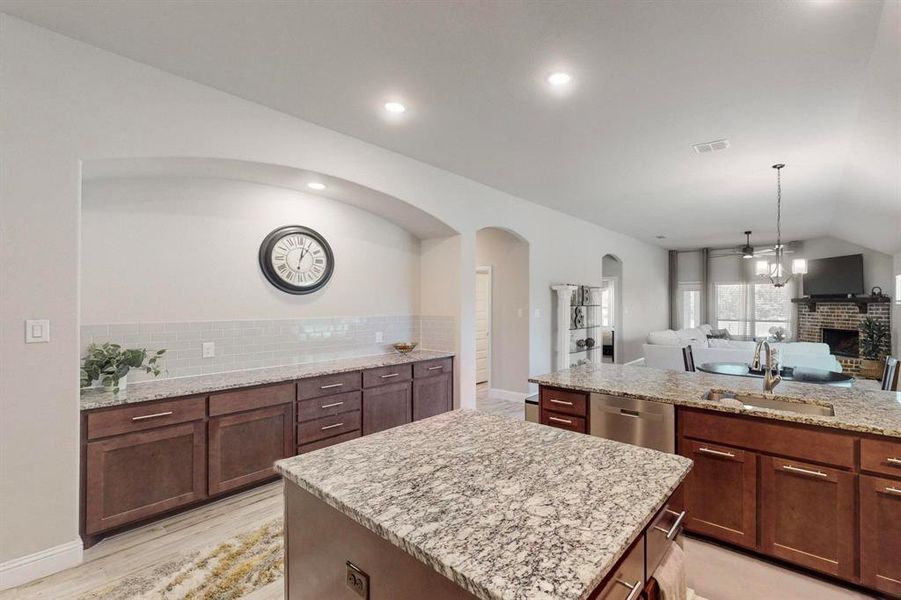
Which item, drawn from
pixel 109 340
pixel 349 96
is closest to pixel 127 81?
pixel 349 96

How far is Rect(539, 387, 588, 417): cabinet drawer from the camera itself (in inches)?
107

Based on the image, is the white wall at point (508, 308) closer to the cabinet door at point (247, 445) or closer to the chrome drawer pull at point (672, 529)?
the cabinet door at point (247, 445)

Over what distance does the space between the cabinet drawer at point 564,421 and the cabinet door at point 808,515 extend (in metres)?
0.95

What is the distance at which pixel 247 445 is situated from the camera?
2988 mm

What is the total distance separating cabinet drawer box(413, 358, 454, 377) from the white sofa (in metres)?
3.89

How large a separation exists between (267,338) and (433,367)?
1629mm

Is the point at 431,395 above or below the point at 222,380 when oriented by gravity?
below

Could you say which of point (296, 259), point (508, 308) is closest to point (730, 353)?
point (508, 308)

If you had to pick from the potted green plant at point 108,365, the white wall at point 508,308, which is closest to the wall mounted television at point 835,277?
the white wall at point 508,308

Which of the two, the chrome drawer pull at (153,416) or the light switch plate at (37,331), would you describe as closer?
the light switch plate at (37,331)

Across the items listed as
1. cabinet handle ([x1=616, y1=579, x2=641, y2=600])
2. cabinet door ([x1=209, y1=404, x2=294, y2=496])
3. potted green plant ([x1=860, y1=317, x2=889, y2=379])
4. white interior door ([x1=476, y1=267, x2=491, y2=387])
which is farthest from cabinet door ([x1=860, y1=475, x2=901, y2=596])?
potted green plant ([x1=860, y1=317, x2=889, y2=379])

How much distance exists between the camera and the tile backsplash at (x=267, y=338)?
3027mm

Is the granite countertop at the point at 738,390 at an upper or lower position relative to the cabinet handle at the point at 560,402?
upper

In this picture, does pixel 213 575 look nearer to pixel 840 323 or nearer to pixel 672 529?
pixel 672 529
